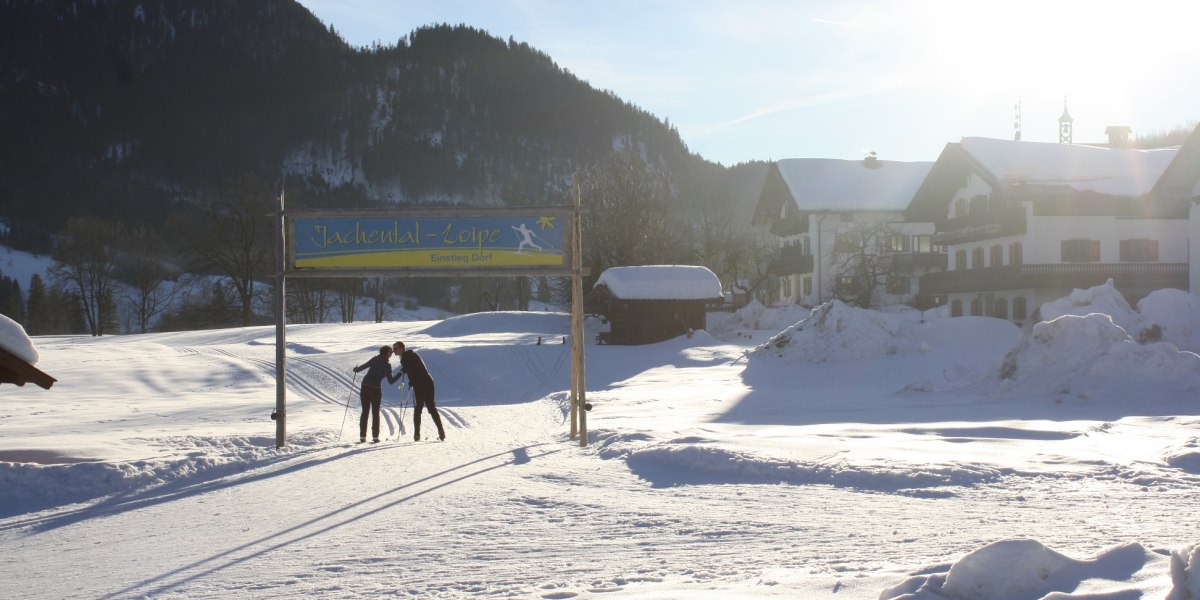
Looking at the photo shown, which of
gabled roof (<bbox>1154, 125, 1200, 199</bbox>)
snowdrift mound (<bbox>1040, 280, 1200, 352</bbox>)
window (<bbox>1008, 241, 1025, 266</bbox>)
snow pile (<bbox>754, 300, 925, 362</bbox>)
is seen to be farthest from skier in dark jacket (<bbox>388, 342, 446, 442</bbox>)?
window (<bbox>1008, 241, 1025, 266</bbox>)

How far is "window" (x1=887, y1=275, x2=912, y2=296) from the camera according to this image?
5638 centimetres

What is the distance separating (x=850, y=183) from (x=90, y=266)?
51.9 metres

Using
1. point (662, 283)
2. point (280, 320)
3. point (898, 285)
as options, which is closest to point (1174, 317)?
point (662, 283)

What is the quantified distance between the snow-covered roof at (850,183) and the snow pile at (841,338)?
100 feet

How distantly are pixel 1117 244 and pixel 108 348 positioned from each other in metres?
42.8

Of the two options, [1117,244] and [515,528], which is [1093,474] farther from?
[1117,244]

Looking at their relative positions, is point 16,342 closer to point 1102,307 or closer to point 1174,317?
point 1102,307

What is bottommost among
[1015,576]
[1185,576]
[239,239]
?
[1015,576]

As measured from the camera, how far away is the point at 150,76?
175 metres

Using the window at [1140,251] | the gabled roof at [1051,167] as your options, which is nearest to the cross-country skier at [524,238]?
the gabled roof at [1051,167]

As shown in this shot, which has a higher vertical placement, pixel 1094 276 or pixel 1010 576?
pixel 1094 276

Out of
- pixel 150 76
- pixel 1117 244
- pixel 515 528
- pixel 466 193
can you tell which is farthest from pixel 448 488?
pixel 150 76

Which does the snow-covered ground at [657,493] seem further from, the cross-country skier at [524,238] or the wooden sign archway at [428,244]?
the cross-country skier at [524,238]

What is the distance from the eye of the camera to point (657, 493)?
9859 mm
